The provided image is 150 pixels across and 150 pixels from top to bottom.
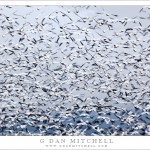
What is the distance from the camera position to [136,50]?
4.58 metres

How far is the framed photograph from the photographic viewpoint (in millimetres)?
4559

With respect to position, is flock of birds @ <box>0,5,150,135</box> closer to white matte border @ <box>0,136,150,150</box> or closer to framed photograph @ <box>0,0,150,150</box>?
framed photograph @ <box>0,0,150,150</box>

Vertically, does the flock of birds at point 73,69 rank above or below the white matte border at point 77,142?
above

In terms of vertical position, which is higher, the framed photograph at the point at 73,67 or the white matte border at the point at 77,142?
the framed photograph at the point at 73,67

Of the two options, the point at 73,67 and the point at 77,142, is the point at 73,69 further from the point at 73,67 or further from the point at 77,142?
the point at 77,142

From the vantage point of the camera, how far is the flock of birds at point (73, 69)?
4.57 meters

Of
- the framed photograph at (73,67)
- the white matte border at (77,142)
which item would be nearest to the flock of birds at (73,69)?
the framed photograph at (73,67)

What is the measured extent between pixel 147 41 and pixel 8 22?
5.42ft

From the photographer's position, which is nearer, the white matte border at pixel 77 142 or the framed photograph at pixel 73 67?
the white matte border at pixel 77 142

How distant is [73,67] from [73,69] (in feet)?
0.08

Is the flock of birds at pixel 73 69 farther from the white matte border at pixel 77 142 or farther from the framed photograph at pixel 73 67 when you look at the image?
the white matte border at pixel 77 142

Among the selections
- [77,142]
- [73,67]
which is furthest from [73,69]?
[77,142]

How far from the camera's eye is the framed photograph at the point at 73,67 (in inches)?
179

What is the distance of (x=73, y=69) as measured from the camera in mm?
4582
